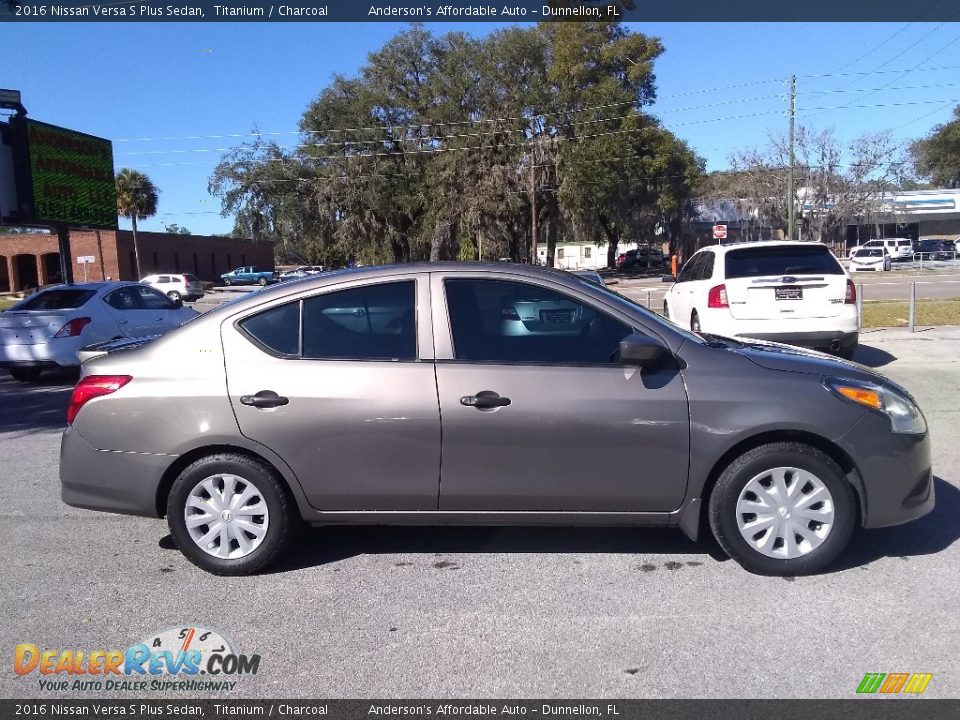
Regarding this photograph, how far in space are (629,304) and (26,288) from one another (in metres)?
57.0

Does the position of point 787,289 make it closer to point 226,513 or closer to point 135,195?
point 226,513

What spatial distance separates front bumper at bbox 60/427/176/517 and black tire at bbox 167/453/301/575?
0.46 feet

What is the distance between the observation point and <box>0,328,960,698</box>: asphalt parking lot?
140 inches

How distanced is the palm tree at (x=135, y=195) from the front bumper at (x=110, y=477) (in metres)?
59.9

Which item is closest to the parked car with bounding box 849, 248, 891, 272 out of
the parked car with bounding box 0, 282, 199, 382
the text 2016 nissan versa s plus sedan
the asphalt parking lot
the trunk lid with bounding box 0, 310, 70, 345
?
the parked car with bounding box 0, 282, 199, 382

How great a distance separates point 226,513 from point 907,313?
17993mm

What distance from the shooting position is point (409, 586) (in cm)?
452

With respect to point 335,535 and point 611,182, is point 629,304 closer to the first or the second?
point 335,535

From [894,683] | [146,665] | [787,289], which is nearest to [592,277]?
[787,289]

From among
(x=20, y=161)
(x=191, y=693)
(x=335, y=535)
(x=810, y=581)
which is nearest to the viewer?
(x=191, y=693)

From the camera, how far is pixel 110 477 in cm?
470

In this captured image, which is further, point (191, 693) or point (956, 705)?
point (191, 693)

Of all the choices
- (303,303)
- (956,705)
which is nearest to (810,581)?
(956,705)

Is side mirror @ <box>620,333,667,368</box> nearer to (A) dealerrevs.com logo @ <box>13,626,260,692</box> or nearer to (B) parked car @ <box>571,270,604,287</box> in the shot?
(B) parked car @ <box>571,270,604,287</box>
